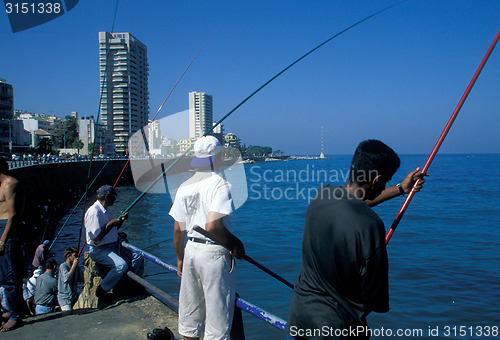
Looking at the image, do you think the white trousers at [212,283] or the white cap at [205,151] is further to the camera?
the white cap at [205,151]

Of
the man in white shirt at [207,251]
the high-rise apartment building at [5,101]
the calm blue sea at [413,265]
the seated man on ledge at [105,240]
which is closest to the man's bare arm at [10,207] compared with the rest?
the seated man on ledge at [105,240]

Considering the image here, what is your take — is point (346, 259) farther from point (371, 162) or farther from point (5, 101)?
point (5, 101)

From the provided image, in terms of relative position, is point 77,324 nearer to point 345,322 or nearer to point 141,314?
point 141,314

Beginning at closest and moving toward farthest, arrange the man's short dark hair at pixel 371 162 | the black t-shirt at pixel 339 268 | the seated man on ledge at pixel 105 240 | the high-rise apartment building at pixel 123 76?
the black t-shirt at pixel 339 268
the man's short dark hair at pixel 371 162
the seated man on ledge at pixel 105 240
the high-rise apartment building at pixel 123 76

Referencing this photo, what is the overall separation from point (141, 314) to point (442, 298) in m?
9.01

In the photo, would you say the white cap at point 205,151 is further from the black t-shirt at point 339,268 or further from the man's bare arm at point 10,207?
the man's bare arm at point 10,207

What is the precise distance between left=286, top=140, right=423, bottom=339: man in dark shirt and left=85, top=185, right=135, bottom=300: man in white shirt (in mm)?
3321

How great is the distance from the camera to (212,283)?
9.28ft

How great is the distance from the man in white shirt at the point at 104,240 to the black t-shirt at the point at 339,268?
10.9 ft

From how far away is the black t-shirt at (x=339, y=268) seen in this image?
1640mm

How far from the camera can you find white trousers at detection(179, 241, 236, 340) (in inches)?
111

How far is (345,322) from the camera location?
1722 mm

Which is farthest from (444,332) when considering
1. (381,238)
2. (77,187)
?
(77,187)

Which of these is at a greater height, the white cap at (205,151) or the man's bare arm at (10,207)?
the white cap at (205,151)
